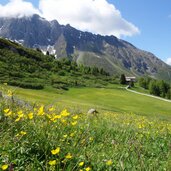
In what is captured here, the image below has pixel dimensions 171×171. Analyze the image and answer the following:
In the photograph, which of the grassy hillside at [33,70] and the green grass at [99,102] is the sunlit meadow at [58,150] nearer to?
the green grass at [99,102]

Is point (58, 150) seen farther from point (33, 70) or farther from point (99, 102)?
point (33, 70)

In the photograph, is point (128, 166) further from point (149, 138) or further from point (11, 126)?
point (149, 138)

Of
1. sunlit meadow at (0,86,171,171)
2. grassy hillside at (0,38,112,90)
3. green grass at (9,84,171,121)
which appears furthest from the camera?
grassy hillside at (0,38,112,90)

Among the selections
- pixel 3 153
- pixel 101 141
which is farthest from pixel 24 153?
pixel 101 141

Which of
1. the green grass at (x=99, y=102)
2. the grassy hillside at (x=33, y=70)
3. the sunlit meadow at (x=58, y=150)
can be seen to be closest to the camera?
the sunlit meadow at (x=58, y=150)

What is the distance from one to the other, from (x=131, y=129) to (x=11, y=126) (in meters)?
4.39

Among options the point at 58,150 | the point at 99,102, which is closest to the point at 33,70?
the point at 99,102

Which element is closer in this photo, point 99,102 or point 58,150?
point 58,150

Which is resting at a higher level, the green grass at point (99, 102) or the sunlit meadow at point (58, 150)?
the sunlit meadow at point (58, 150)

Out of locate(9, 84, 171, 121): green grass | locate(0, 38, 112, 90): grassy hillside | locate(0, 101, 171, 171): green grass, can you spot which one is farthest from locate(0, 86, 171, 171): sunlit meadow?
locate(0, 38, 112, 90): grassy hillside

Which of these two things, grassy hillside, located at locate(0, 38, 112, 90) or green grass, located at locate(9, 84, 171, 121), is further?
grassy hillside, located at locate(0, 38, 112, 90)

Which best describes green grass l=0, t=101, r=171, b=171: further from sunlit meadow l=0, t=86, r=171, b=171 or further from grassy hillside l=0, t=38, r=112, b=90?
grassy hillside l=0, t=38, r=112, b=90

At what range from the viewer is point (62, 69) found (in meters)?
172

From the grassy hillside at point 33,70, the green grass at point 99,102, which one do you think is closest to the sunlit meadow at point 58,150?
the green grass at point 99,102
